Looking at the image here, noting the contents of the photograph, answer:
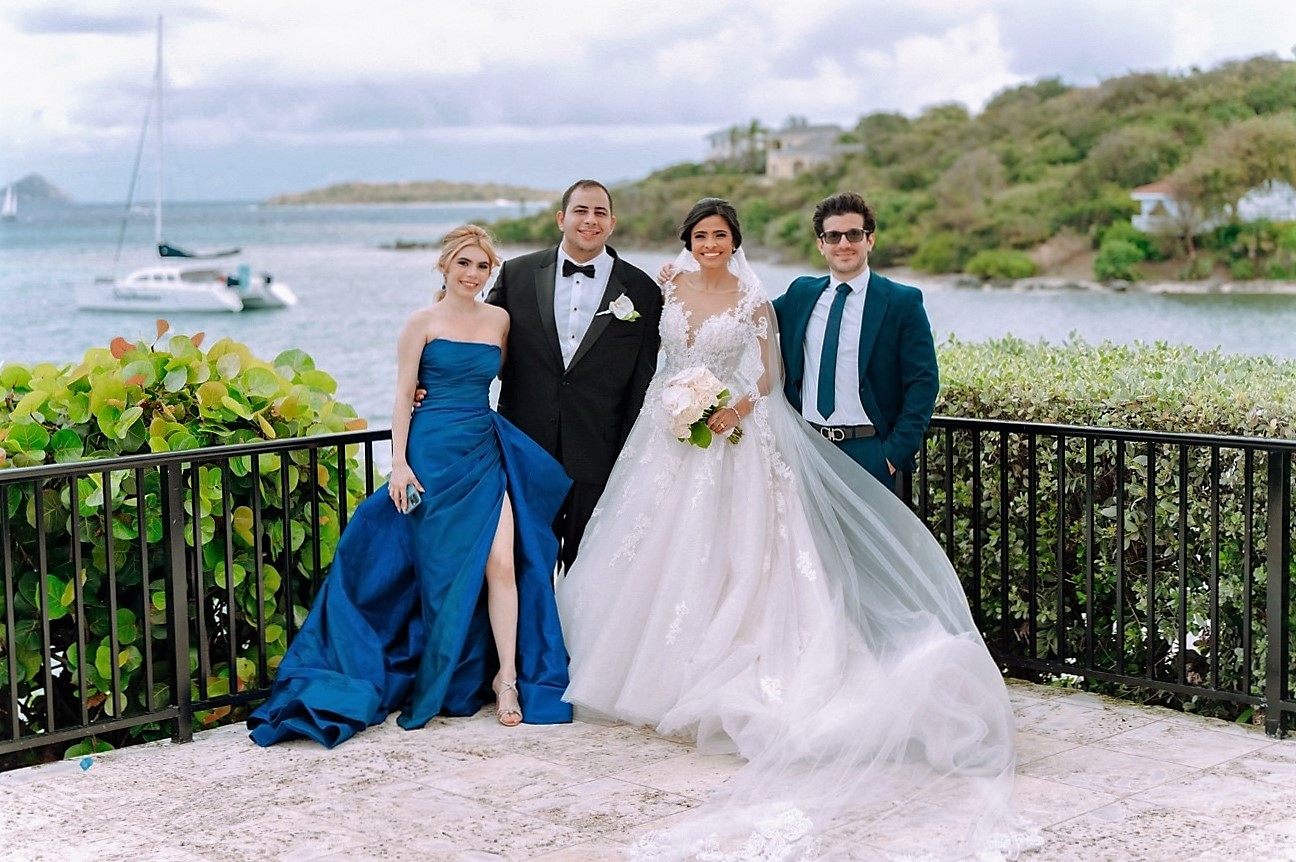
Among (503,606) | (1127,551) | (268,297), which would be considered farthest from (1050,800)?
(268,297)

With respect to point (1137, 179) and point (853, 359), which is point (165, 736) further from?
point (1137, 179)

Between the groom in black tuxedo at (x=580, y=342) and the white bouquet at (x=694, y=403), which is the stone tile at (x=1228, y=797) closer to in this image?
the white bouquet at (x=694, y=403)

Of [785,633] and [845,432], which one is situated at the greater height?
[845,432]

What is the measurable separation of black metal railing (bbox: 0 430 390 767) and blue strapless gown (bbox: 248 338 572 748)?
0.73ft

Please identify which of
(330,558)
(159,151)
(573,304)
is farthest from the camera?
(159,151)

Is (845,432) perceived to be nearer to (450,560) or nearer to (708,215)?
(708,215)

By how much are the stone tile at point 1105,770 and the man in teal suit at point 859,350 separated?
107 cm

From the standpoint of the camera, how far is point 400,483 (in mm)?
4895

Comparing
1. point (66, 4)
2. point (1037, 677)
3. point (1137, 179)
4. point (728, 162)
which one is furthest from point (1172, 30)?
point (1037, 677)

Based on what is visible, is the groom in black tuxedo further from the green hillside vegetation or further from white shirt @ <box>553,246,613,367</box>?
the green hillside vegetation

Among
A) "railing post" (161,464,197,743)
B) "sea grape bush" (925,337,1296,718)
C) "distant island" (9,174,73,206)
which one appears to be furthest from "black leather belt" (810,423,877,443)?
"distant island" (9,174,73,206)

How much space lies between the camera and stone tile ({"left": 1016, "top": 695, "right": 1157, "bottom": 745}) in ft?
15.3

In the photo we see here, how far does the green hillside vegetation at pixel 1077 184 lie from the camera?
112ft

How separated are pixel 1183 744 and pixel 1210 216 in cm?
3222
